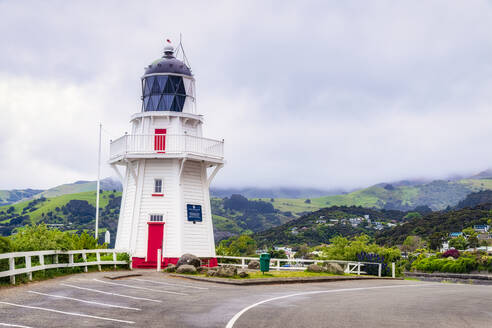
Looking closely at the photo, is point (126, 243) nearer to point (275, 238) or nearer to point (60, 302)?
point (60, 302)

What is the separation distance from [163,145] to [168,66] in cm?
509

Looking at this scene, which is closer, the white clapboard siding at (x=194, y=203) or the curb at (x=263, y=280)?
the curb at (x=263, y=280)

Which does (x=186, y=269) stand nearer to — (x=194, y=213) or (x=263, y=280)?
(x=263, y=280)

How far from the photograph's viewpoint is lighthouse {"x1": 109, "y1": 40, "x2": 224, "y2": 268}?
3247 cm

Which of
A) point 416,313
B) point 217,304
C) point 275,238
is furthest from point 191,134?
point 275,238

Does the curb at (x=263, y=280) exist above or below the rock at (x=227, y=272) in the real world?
below

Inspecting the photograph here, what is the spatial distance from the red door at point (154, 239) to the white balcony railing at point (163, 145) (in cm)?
419

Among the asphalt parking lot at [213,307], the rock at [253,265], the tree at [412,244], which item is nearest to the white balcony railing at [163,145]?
the rock at [253,265]

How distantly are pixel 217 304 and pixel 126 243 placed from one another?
1830 cm

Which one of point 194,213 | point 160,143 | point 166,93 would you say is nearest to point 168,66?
point 166,93

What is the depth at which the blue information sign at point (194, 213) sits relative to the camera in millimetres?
33094

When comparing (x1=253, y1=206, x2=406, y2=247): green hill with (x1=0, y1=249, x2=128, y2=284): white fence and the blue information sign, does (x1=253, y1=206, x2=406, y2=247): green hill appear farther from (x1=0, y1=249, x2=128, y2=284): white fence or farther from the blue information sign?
(x1=0, y1=249, x2=128, y2=284): white fence

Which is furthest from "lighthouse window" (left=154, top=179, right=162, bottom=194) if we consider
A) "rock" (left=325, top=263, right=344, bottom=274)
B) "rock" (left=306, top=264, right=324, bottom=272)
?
"rock" (left=325, top=263, right=344, bottom=274)

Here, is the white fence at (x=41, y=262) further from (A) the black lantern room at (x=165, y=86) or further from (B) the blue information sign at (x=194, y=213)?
(A) the black lantern room at (x=165, y=86)
